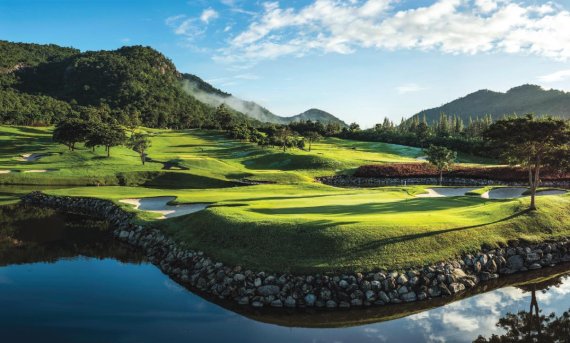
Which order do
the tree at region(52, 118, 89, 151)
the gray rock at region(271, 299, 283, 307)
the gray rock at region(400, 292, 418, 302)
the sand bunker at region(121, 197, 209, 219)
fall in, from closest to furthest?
the gray rock at region(271, 299, 283, 307) < the gray rock at region(400, 292, 418, 302) < the sand bunker at region(121, 197, 209, 219) < the tree at region(52, 118, 89, 151)

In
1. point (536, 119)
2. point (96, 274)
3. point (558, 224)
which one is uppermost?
point (536, 119)

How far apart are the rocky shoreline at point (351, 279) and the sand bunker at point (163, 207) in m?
9.20

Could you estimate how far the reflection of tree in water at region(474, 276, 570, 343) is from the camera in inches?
634

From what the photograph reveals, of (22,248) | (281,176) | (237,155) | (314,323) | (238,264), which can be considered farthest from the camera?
(237,155)

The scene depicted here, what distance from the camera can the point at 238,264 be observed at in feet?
70.0

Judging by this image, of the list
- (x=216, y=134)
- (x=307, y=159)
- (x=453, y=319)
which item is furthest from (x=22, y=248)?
(x=216, y=134)

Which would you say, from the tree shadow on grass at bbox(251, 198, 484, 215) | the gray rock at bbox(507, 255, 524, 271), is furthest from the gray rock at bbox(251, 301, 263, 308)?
the gray rock at bbox(507, 255, 524, 271)

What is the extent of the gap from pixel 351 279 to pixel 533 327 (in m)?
7.61

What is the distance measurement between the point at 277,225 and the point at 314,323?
25.4 feet

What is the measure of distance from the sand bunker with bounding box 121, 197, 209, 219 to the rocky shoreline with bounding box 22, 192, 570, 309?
30.2 ft

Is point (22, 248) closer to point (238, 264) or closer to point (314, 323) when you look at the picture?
point (238, 264)

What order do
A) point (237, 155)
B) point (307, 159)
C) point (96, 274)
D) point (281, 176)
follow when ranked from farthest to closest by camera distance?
point (237, 155), point (307, 159), point (281, 176), point (96, 274)

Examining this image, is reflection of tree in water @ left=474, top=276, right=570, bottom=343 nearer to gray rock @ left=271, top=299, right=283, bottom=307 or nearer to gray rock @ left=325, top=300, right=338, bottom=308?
gray rock @ left=325, top=300, right=338, bottom=308

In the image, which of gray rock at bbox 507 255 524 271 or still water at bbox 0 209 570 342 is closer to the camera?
still water at bbox 0 209 570 342
